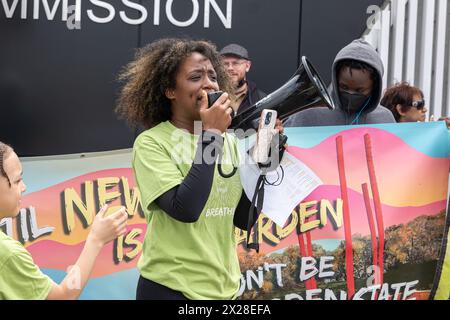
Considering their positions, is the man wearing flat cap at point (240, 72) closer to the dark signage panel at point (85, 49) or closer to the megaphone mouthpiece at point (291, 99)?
the dark signage panel at point (85, 49)

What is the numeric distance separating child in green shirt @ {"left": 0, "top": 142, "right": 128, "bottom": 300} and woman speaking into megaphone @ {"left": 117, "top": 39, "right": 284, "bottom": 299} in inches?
7.3

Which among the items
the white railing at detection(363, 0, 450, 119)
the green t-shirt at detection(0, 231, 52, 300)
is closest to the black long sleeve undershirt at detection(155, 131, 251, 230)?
the green t-shirt at detection(0, 231, 52, 300)

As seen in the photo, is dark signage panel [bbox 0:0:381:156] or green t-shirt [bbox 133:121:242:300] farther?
dark signage panel [bbox 0:0:381:156]

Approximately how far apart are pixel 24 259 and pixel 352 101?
2.59 meters

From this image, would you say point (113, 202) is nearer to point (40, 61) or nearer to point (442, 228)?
point (40, 61)

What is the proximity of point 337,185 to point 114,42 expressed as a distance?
198 cm

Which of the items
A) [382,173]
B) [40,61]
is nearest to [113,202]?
[40,61]

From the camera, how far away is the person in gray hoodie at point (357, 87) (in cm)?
512

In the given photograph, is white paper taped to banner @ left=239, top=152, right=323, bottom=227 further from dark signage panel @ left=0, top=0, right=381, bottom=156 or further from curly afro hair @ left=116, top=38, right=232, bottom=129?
dark signage panel @ left=0, top=0, right=381, bottom=156

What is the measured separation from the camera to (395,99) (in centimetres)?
587

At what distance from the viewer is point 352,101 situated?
202 inches

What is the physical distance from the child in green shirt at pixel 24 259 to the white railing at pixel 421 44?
3570mm

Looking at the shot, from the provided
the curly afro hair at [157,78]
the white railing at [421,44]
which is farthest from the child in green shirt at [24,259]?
the white railing at [421,44]

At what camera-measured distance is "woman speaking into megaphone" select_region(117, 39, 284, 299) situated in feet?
10.8
